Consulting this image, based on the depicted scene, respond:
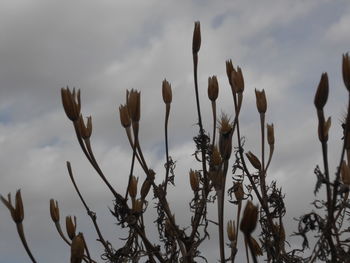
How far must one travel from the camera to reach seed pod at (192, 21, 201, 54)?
2.77 meters

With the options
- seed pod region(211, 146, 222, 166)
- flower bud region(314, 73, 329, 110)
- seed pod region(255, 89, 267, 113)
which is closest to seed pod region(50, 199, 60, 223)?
seed pod region(211, 146, 222, 166)

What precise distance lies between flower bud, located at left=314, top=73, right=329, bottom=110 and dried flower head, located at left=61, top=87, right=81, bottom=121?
3.20 ft

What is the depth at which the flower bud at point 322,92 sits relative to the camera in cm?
185

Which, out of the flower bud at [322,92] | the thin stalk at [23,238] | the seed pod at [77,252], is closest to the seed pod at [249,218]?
the flower bud at [322,92]

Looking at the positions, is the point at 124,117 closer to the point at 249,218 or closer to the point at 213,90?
the point at 213,90

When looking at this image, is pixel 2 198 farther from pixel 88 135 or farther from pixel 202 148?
pixel 202 148

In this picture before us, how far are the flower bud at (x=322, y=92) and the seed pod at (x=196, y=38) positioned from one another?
39.5 inches

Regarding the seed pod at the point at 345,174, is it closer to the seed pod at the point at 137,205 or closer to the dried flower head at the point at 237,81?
the dried flower head at the point at 237,81

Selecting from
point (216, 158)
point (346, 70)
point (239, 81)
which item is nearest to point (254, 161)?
point (216, 158)

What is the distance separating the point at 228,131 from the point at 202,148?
5.6 inches

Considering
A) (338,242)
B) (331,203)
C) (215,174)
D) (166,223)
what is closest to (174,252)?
(166,223)

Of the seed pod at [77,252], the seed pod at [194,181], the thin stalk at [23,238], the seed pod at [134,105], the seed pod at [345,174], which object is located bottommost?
the seed pod at [77,252]

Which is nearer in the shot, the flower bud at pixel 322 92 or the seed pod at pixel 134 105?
the flower bud at pixel 322 92

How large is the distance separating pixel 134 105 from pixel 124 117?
135 mm
